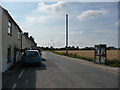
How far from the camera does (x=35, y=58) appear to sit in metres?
19.1

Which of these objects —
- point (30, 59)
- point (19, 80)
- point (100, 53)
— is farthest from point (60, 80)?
point (100, 53)

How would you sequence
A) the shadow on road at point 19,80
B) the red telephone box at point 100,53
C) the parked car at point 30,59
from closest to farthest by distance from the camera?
the shadow on road at point 19,80 < the parked car at point 30,59 < the red telephone box at point 100,53

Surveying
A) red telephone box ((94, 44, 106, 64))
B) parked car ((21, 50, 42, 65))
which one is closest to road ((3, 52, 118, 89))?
parked car ((21, 50, 42, 65))

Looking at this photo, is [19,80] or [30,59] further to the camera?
[30,59]

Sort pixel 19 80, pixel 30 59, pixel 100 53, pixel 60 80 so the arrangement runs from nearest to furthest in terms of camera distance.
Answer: pixel 60 80, pixel 19 80, pixel 30 59, pixel 100 53

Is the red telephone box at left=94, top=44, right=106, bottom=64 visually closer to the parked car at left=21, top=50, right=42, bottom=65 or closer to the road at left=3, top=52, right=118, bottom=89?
the parked car at left=21, top=50, right=42, bottom=65

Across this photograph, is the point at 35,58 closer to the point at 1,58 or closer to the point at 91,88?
the point at 1,58

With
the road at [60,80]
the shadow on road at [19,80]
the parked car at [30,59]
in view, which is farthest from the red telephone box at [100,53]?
the shadow on road at [19,80]

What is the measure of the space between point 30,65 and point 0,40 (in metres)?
6.73

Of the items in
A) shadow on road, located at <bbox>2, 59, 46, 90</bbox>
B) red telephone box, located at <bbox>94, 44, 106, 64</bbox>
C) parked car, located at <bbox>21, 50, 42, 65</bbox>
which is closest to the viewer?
shadow on road, located at <bbox>2, 59, 46, 90</bbox>

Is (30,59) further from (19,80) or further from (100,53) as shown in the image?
(19,80)

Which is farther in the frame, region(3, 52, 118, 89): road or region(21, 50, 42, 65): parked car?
region(21, 50, 42, 65): parked car

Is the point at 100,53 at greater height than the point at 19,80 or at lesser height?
greater

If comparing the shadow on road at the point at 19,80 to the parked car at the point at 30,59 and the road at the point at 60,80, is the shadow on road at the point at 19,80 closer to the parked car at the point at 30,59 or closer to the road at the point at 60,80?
the road at the point at 60,80
